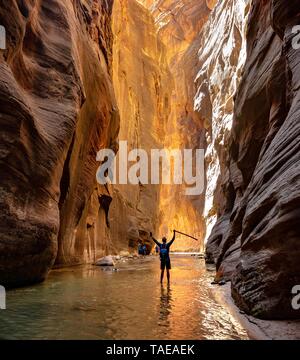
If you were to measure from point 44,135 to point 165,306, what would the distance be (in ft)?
19.4

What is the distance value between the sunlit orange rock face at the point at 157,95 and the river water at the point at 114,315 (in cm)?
2272

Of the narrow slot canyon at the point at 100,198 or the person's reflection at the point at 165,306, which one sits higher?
the narrow slot canyon at the point at 100,198

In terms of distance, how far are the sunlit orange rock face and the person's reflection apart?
22.2m

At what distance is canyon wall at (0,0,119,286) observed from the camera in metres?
8.82

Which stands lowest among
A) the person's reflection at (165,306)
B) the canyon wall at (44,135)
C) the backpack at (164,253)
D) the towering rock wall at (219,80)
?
the person's reflection at (165,306)

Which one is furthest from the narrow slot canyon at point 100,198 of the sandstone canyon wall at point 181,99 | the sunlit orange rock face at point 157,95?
the sandstone canyon wall at point 181,99

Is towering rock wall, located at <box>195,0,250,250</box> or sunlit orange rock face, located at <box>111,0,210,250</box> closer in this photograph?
towering rock wall, located at <box>195,0,250,250</box>

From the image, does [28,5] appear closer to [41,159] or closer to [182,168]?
[41,159]

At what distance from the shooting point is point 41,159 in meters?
9.98

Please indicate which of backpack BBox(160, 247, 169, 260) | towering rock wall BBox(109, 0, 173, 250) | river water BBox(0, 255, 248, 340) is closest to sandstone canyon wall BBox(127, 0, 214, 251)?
towering rock wall BBox(109, 0, 173, 250)

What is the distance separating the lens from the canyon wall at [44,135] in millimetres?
8820

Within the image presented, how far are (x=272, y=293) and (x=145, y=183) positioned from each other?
125 feet

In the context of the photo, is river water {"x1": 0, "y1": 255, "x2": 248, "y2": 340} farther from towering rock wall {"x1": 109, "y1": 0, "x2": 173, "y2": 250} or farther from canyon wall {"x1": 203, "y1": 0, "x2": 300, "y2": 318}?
towering rock wall {"x1": 109, "y1": 0, "x2": 173, "y2": 250}

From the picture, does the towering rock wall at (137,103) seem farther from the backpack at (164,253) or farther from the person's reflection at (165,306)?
the person's reflection at (165,306)
